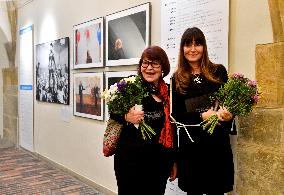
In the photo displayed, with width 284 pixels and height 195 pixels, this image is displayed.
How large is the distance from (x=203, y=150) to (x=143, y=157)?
0.41 meters

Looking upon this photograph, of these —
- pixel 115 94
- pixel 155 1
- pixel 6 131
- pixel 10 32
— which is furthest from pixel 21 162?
pixel 115 94

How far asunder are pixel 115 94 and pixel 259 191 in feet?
4.15

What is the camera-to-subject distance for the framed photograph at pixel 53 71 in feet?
17.6

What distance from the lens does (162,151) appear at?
7.84 feet

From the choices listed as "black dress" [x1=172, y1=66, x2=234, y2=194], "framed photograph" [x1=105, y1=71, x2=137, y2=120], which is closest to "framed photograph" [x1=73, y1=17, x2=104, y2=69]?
"framed photograph" [x1=105, y1=71, x2=137, y2=120]

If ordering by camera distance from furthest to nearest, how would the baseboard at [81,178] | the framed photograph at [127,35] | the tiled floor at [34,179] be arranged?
1. the tiled floor at [34,179]
2. the baseboard at [81,178]
3. the framed photograph at [127,35]

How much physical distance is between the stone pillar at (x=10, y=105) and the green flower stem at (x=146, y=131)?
6117mm

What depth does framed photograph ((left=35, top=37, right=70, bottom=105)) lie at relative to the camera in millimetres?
5359

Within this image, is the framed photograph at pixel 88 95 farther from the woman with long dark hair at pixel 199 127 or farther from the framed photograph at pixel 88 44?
the woman with long dark hair at pixel 199 127

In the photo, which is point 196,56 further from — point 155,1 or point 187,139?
point 155,1

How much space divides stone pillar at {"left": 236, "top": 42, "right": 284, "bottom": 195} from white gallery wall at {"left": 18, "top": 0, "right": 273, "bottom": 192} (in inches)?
5.3

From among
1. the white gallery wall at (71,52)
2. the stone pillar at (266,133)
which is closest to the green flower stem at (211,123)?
the stone pillar at (266,133)

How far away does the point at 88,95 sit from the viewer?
4.74 meters

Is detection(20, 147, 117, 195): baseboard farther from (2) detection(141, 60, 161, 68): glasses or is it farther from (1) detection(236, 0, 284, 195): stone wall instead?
(2) detection(141, 60, 161, 68): glasses
